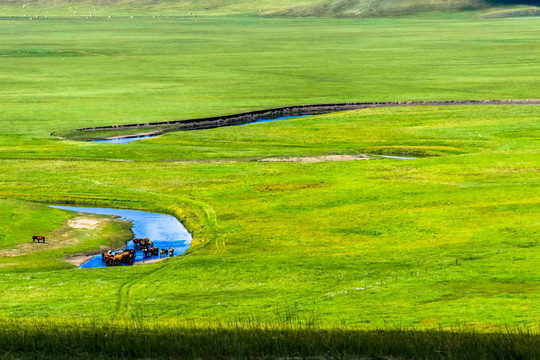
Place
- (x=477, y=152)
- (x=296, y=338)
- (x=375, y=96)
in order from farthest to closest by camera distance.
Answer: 1. (x=375, y=96)
2. (x=477, y=152)
3. (x=296, y=338)

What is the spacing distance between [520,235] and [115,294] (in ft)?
73.1

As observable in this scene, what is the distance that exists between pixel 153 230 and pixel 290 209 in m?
9.25

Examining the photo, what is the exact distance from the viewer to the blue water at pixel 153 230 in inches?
1839

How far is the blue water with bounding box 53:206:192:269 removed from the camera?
153ft

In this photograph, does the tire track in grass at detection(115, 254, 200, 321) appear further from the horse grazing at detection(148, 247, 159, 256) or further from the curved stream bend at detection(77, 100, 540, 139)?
the curved stream bend at detection(77, 100, 540, 139)

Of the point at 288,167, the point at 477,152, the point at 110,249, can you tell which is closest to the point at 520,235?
the point at 110,249

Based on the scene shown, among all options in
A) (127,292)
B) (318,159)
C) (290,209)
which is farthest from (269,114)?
(127,292)

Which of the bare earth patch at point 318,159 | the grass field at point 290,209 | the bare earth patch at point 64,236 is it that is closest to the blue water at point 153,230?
the grass field at point 290,209

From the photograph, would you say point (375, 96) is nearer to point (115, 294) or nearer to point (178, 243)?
point (178, 243)

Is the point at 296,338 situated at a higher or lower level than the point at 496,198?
higher

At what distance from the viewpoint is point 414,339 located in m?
16.3

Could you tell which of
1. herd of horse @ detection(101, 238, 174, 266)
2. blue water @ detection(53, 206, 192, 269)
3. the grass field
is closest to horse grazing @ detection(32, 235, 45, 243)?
the grass field

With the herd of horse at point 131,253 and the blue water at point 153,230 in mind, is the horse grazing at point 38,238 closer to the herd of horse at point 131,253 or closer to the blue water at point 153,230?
the herd of horse at point 131,253

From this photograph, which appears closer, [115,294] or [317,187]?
[115,294]
